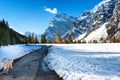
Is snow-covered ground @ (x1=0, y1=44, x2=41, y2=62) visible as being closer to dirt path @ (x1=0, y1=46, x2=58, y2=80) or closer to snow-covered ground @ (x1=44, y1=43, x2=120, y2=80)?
snow-covered ground @ (x1=44, y1=43, x2=120, y2=80)

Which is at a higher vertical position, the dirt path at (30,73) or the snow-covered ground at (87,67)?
the snow-covered ground at (87,67)

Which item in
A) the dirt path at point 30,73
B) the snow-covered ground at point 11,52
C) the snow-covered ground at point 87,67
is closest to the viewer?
the snow-covered ground at point 87,67

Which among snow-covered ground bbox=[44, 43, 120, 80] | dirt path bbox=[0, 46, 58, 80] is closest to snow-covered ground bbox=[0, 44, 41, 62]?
snow-covered ground bbox=[44, 43, 120, 80]

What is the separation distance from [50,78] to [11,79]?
2.81 m

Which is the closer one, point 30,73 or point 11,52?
point 30,73

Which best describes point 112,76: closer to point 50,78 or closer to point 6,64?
point 50,78

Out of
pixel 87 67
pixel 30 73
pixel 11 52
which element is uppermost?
pixel 11 52

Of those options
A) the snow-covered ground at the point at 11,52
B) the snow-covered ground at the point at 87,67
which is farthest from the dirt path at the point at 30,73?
the snow-covered ground at the point at 11,52

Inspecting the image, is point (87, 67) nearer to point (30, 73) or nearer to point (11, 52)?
point (30, 73)

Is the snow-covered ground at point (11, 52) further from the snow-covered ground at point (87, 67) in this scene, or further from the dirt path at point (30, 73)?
the dirt path at point (30, 73)

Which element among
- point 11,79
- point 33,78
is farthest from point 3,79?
point 33,78

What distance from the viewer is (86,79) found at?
15219mm

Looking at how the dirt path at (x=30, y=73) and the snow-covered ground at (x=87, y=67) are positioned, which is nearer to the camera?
the snow-covered ground at (x=87, y=67)

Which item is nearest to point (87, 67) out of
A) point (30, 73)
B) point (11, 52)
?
point (30, 73)
